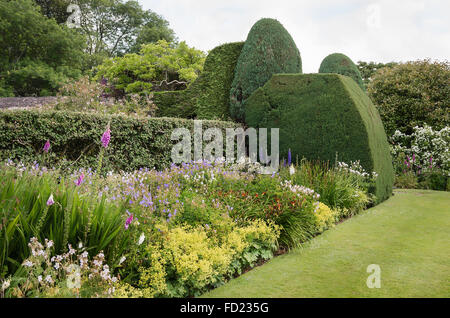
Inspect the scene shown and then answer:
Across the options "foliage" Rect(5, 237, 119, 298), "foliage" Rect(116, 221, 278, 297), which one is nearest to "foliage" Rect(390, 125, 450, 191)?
"foliage" Rect(116, 221, 278, 297)

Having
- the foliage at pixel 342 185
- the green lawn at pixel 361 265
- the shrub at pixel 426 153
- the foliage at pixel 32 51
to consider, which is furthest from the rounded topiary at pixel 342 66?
the foliage at pixel 32 51

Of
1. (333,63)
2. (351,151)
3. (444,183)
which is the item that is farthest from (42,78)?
(444,183)

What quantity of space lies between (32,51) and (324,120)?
23483 millimetres

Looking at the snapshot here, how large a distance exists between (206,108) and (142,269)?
988 centimetres

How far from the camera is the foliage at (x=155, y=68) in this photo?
22.0m

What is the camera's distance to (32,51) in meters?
25.4

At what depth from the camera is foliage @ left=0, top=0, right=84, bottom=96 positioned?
23.8m

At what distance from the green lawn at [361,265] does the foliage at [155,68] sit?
16.6m

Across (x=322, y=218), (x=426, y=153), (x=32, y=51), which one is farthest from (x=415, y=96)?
(x=32, y=51)

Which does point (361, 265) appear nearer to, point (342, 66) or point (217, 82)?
point (217, 82)

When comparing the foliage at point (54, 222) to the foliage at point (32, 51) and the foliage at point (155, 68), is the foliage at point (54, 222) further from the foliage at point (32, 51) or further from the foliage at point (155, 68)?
the foliage at point (32, 51)

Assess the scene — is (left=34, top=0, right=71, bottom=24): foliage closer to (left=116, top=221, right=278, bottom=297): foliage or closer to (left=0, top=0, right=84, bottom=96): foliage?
(left=0, top=0, right=84, bottom=96): foliage

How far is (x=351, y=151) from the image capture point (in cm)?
902

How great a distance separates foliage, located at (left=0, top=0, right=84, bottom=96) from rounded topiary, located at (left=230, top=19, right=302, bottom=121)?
1645 cm
